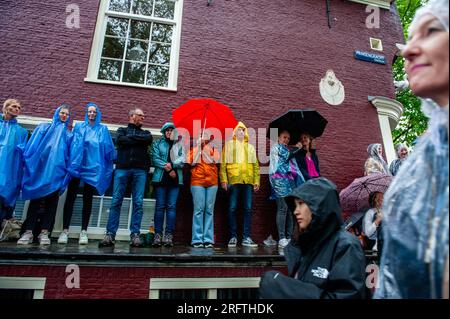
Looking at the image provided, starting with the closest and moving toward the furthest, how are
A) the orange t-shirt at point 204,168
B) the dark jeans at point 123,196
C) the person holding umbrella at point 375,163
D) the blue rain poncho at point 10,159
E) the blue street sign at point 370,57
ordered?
the blue rain poncho at point 10,159 → the dark jeans at point 123,196 → the orange t-shirt at point 204,168 → the person holding umbrella at point 375,163 → the blue street sign at point 370,57

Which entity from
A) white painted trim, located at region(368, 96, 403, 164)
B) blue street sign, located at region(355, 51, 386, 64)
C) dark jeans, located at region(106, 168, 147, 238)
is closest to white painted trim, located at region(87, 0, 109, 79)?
dark jeans, located at region(106, 168, 147, 238)

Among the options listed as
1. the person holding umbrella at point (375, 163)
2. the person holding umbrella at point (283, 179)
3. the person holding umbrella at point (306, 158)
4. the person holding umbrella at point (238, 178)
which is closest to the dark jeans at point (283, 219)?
the person holding umbrella at point (283, 179)

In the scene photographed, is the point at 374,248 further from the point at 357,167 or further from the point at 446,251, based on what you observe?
the point at 446,251

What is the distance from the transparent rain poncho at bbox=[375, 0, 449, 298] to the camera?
0.96 meters

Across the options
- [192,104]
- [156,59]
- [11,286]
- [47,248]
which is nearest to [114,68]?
[156,59]

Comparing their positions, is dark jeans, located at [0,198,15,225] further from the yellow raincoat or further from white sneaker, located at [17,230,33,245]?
the yellow raincoat

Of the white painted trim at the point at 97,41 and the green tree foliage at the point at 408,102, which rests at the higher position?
the green tree foliage at the point at 408,102

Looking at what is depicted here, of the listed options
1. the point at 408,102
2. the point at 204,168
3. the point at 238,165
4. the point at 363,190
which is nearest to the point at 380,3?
the point at 408,102

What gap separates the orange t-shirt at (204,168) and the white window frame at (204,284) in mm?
1695

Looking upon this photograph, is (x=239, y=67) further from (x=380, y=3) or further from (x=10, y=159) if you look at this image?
(x=380, y=3)

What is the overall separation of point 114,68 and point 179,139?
8.98 ft

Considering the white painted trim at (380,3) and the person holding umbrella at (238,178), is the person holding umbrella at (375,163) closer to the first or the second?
the person holding umbrella at (238,178)

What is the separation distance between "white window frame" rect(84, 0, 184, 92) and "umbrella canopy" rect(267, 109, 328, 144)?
2.62 meters

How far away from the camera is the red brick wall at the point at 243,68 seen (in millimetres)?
6145
